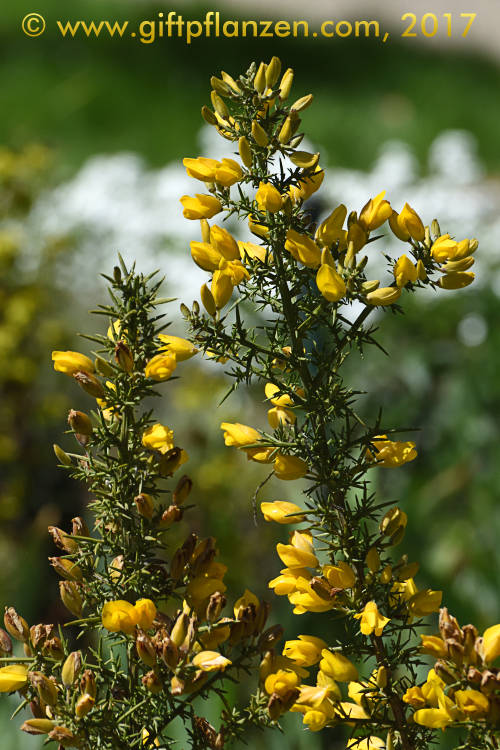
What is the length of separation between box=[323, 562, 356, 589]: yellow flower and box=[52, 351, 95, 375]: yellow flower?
0.21 metres

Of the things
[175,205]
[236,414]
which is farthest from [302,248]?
[175,205]

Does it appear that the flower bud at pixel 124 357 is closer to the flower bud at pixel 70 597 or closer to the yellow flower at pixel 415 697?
the flower bud at pixel 70 597

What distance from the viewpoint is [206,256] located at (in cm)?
53

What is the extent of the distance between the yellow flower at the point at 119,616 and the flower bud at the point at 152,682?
30 millimetres

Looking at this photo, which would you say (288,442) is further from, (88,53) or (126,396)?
(88,53)

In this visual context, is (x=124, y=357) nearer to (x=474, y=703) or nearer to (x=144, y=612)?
(x=144, y=612)

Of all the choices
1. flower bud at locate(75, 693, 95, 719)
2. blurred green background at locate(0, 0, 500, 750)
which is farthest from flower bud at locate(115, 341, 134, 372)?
blurred green background at locate(0, 0, 500, 750)

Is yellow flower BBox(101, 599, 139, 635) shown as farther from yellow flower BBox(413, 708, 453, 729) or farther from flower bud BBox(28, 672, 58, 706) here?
yellow flower BBox(413, 708, 453, 729)

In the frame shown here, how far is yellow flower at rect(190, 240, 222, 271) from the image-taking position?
1.73ft

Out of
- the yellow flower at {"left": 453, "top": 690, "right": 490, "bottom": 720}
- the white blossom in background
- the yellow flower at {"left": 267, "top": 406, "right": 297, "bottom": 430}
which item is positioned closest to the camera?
the yellow flower at {"left": 453, "top": 690, "right": 490, "bottom": 720}

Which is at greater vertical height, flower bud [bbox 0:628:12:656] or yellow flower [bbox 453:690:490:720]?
flower bud [bbox 0:628:12:656]

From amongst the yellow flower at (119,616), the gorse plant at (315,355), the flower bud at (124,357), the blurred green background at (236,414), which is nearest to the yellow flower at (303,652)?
the gorse plant at (315,355)

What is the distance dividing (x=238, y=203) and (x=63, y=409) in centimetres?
192

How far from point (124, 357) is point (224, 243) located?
10cm
